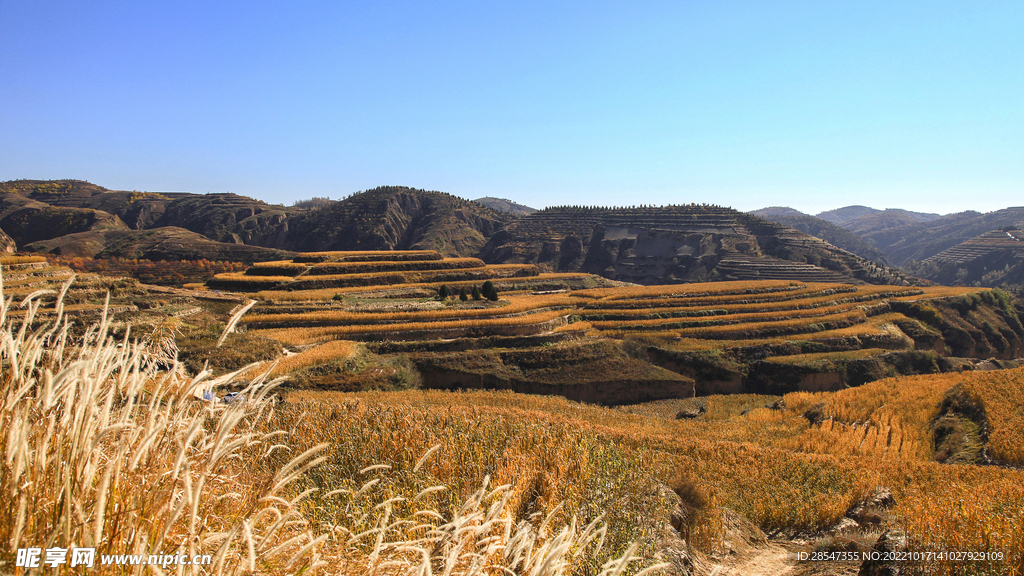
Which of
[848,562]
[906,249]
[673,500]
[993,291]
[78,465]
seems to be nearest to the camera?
[78,465]

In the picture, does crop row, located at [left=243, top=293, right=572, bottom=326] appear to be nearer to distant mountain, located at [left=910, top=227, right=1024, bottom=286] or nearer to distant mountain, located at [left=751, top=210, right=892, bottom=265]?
distant mountain, located at [left=910, top=227, right=1024, bottom=286]

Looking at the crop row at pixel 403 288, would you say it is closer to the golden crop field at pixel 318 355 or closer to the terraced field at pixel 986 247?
the golden crop field at pixel 318 355

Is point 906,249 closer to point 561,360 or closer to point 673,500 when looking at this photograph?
point 561,360

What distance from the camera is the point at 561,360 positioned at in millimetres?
26578

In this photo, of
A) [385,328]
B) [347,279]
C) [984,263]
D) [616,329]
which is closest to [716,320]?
[616,329]

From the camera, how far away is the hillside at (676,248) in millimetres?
74125

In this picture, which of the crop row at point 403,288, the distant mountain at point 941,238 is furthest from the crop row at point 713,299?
the distant mountain at point 941,238

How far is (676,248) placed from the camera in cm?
8912

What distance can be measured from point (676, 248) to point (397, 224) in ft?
193

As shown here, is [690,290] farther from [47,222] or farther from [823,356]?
[47,222]

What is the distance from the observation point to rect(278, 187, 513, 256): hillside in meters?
101

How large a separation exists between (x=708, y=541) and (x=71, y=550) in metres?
6.12

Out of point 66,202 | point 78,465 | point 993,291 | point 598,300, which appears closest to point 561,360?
point 598,300

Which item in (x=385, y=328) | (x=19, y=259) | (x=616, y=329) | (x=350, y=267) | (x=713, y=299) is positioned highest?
(x=19, y=259)
